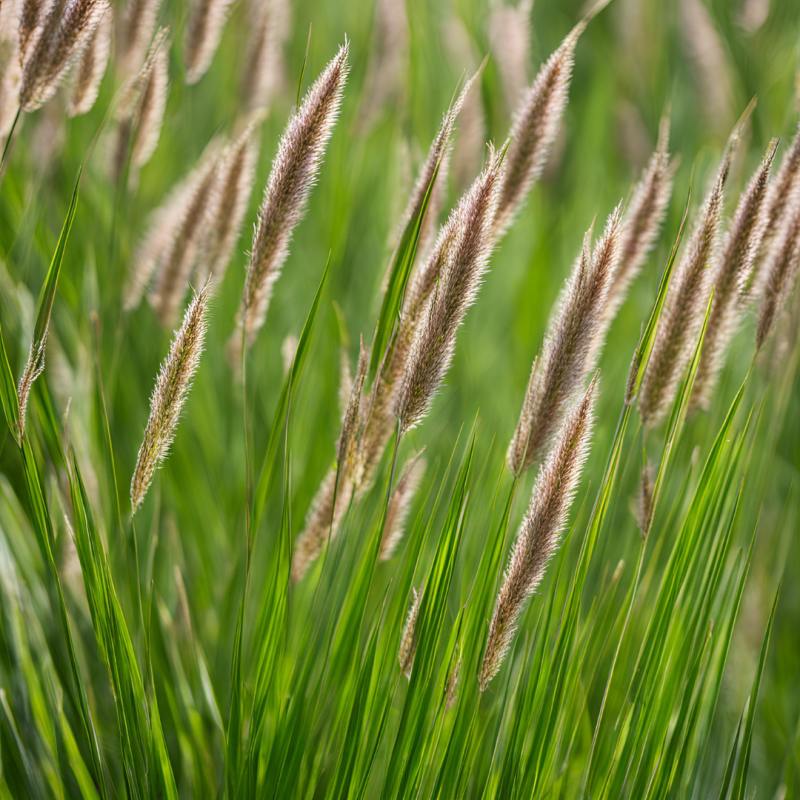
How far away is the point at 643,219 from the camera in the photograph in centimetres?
76

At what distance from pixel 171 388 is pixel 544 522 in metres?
0.30

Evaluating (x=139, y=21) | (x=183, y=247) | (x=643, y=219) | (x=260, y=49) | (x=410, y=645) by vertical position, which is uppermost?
(x=260, y=49)

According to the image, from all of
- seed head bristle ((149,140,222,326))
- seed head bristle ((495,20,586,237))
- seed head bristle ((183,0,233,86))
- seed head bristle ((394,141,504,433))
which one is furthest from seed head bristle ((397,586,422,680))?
seed head bristle ((183,0,233,86))

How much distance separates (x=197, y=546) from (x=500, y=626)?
601mm

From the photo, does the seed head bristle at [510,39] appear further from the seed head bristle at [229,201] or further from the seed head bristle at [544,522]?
the seed head bristle at [544,522]

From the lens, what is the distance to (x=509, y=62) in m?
1.21

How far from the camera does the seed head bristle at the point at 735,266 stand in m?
0.59

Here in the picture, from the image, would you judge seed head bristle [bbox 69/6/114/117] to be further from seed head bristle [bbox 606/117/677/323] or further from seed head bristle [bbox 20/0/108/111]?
seed head bristle [bbox 606/117/677/323]

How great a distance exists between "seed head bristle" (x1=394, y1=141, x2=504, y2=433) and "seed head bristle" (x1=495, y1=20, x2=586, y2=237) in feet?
0.55

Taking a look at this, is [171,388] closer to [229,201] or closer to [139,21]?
[229,201]

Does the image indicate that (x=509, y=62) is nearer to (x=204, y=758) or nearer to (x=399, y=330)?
(x=399, y=330)

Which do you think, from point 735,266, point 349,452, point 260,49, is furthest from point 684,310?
point 260,49

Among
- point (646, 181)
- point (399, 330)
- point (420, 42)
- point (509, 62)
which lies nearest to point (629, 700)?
point (399, 330)

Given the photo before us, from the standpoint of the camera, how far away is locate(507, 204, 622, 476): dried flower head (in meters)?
0.52
